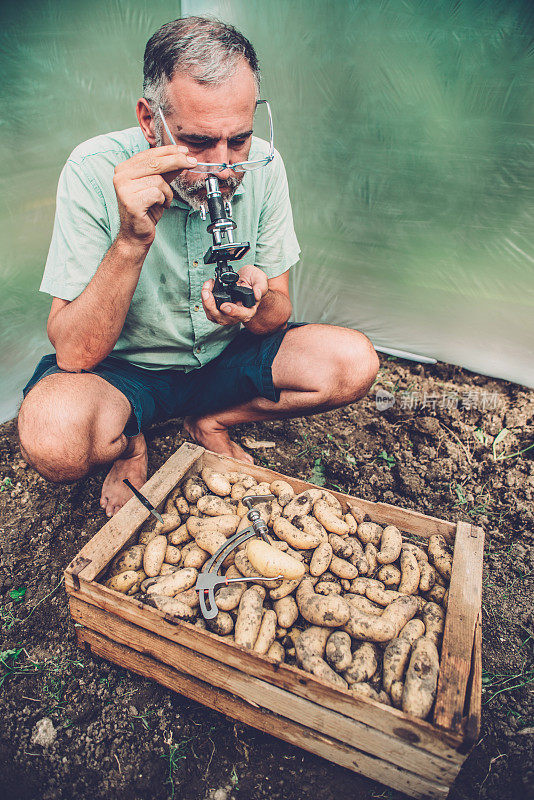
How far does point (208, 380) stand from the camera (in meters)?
2.22

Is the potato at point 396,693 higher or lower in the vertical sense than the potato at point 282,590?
higher

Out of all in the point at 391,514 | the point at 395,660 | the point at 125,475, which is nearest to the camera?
the point at 395,660

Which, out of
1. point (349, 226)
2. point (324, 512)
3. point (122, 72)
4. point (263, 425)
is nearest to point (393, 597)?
point (324, 512)

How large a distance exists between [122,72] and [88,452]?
6.91ft

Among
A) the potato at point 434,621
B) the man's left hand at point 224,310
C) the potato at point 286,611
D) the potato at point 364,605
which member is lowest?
the potato at point 286,611

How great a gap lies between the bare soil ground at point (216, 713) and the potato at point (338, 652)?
1.30 ft

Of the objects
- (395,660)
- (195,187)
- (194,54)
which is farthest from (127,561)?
(194,54)

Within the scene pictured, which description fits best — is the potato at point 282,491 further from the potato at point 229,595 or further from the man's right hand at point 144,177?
the man's right hand at point 144,177

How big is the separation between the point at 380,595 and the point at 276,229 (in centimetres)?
157

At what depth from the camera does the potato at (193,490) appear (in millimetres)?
1786

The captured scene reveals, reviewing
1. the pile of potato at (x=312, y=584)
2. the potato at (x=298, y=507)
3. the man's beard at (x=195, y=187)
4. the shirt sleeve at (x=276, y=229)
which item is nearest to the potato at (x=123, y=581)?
the pile of potato at (x=312, y=584)

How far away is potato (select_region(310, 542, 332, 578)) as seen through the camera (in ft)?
5.04

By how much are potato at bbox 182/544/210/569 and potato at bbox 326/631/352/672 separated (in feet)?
1.57

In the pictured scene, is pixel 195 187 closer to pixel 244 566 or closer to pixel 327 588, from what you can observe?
pixel 244 566
